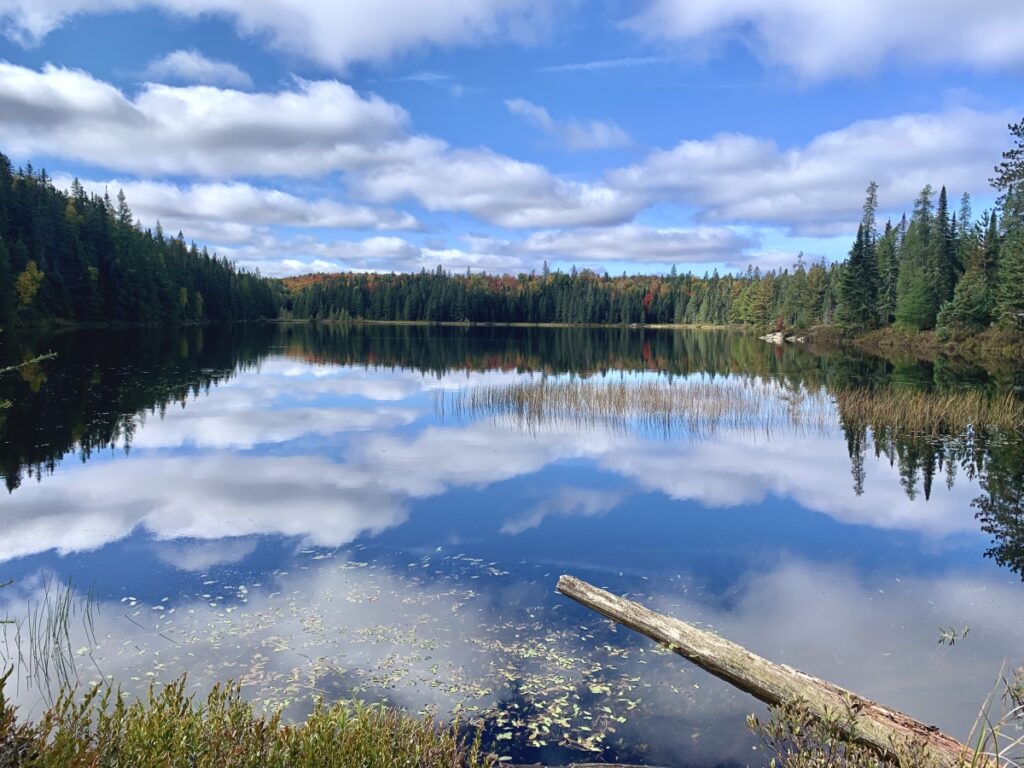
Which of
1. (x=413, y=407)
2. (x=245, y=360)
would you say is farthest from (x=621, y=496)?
(x=245, y=360)

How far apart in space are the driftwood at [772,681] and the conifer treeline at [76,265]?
72005mm

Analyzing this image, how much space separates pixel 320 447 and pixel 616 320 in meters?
167

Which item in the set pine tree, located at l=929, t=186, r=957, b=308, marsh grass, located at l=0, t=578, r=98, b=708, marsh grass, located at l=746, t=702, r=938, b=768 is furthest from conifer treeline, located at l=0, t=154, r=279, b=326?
pine tree, located at l=929, t=186, r=957, b=308

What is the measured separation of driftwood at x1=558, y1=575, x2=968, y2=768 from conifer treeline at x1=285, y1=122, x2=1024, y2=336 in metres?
44.0

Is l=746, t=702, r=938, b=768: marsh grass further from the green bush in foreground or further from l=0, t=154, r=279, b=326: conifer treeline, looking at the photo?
l=0, t=154, r=279, b=326: conifer treeline

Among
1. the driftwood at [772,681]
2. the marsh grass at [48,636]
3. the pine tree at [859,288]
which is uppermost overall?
the pine tree at [859,288]

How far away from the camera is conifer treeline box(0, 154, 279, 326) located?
72.8 meters

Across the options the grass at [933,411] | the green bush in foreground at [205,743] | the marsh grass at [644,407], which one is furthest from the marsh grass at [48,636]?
the grass at [933,411]

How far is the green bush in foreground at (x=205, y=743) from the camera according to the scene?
438 cm

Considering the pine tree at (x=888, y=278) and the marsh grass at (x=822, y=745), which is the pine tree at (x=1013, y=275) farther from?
the marsh grass at (x=822, y=745)

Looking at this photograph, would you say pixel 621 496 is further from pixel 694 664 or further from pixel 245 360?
pixel 245 360

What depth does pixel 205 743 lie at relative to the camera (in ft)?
15.7

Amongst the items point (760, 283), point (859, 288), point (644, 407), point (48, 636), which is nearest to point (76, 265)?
point (644, 407)

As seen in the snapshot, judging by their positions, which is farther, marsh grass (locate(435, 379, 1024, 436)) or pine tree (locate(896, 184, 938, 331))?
pine tree (locate(896, 184, 938, 331))
